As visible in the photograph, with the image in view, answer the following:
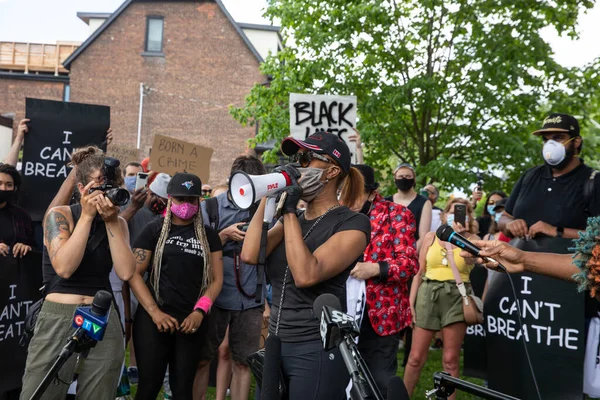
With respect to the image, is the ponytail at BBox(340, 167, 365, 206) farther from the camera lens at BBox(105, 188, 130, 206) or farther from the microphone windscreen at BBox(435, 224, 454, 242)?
the camera lens at BBox(105, 188, 130, 206)

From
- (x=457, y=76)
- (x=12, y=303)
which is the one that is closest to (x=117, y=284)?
(x=12, y=303)

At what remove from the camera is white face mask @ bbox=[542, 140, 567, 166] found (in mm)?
5207

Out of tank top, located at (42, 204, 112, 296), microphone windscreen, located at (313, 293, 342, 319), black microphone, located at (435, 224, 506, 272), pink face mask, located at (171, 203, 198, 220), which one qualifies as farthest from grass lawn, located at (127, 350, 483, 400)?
microphone windscreen, located at (313, 293, 342, 319)

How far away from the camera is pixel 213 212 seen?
631 centimetres

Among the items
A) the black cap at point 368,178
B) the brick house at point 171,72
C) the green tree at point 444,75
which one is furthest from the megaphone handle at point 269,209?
the brick house at point 171,72

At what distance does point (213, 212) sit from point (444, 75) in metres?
9.88

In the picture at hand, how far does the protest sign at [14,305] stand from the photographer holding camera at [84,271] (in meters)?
1.70

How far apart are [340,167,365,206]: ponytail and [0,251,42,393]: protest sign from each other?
10.3 feet

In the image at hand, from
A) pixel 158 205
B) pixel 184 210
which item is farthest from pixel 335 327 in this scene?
pixel 158 205

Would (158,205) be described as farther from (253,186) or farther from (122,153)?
(253,186)

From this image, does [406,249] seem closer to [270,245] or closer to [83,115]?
[270,245]

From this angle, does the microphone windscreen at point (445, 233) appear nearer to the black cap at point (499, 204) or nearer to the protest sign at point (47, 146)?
the protest sign at point (47, 146)

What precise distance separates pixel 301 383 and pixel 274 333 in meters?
0.32

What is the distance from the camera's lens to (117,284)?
6293 millimetres
